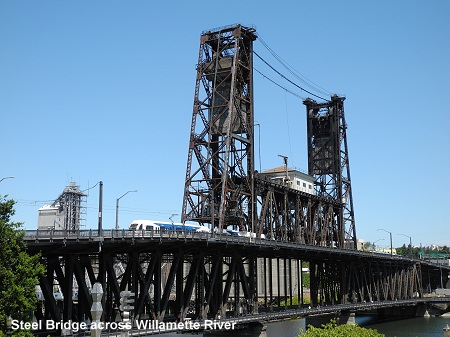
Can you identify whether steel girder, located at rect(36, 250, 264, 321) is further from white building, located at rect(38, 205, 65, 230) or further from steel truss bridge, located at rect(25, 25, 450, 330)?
white building, located at rect(38, 205, 65, 230)

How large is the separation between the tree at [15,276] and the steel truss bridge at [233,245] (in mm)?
2425

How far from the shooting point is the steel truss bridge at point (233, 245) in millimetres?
52375

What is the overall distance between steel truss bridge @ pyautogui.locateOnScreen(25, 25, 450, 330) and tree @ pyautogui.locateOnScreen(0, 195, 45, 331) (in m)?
2.43

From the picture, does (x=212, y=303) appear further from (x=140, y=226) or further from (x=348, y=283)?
(x=348, y=283)

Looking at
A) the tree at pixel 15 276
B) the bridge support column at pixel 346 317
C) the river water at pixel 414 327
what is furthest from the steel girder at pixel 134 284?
the river water at pixel 414 327

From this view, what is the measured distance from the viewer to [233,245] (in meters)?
67.2

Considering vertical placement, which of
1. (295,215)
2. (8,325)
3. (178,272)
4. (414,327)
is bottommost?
(414,327)

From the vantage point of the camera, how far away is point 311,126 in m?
133

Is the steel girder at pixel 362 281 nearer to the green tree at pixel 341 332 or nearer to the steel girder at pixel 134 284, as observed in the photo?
the steel girder at pixel 134 284

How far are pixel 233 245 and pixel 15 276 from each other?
98.2 ft

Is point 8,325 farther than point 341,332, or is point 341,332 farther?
point 8,325

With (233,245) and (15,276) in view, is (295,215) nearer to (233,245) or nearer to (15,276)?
(233,245)

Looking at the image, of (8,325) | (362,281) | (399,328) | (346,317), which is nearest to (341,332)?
(8,325)

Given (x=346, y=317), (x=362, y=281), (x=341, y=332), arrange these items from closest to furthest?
(x=341, y=332) < (x=346, y=317) < (x=362, y=281)
